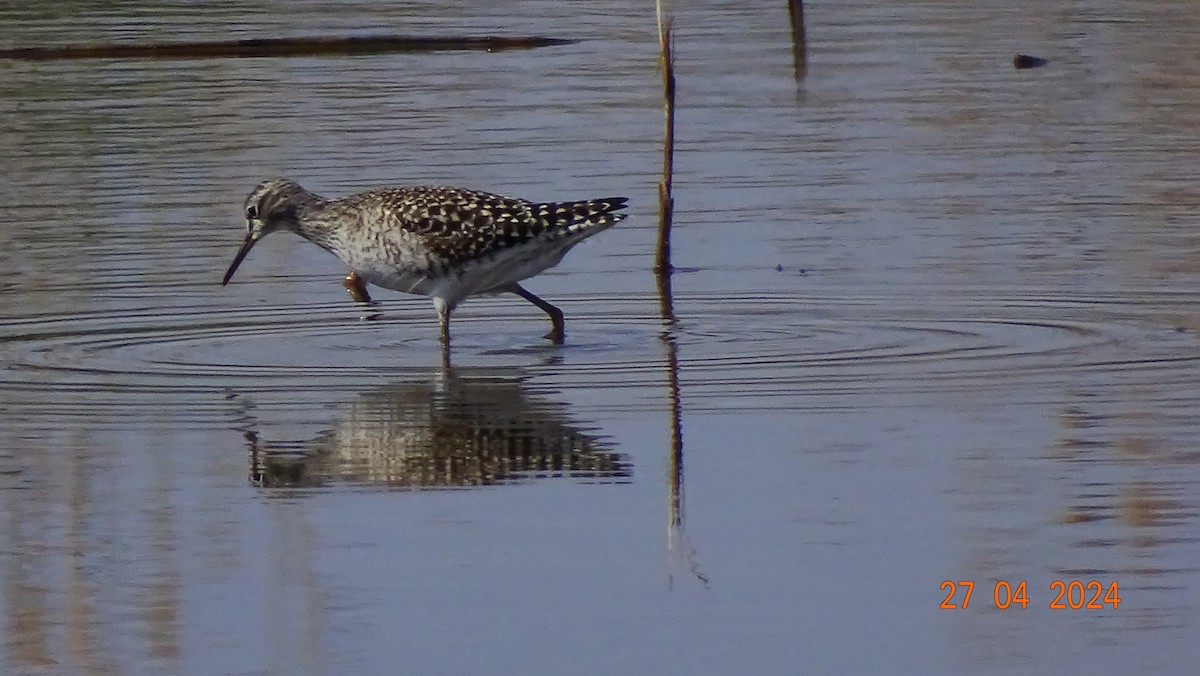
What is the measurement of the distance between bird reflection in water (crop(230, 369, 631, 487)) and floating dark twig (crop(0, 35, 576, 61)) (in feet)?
33.6

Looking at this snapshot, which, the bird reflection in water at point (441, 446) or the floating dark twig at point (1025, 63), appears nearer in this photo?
the bird reflection in water at point (441, 446)

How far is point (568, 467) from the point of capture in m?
8.76

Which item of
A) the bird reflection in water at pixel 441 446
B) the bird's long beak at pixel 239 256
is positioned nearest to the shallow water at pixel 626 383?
the bird reflection in water at pixel 441 446

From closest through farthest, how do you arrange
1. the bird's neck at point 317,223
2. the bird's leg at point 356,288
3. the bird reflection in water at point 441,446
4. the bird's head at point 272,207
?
the bird reflection in water at point 441,446
the bird's neck at point 317,223
the bird's head at point 272,207
the bird's leg at point 356,288

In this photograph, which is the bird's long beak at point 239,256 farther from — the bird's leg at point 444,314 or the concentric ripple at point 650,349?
the bird's leg at point 444,314

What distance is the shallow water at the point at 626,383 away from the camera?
704cm

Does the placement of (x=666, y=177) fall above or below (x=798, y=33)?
below

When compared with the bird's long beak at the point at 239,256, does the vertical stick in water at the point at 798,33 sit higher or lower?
higher

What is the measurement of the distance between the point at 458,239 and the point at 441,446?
2.55 meters

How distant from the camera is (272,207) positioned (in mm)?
12445

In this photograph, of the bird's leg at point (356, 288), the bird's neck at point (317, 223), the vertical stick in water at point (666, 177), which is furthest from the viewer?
the vertical stick in water at point (666, 177)

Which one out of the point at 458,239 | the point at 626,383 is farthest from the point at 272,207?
the point at 626,383
